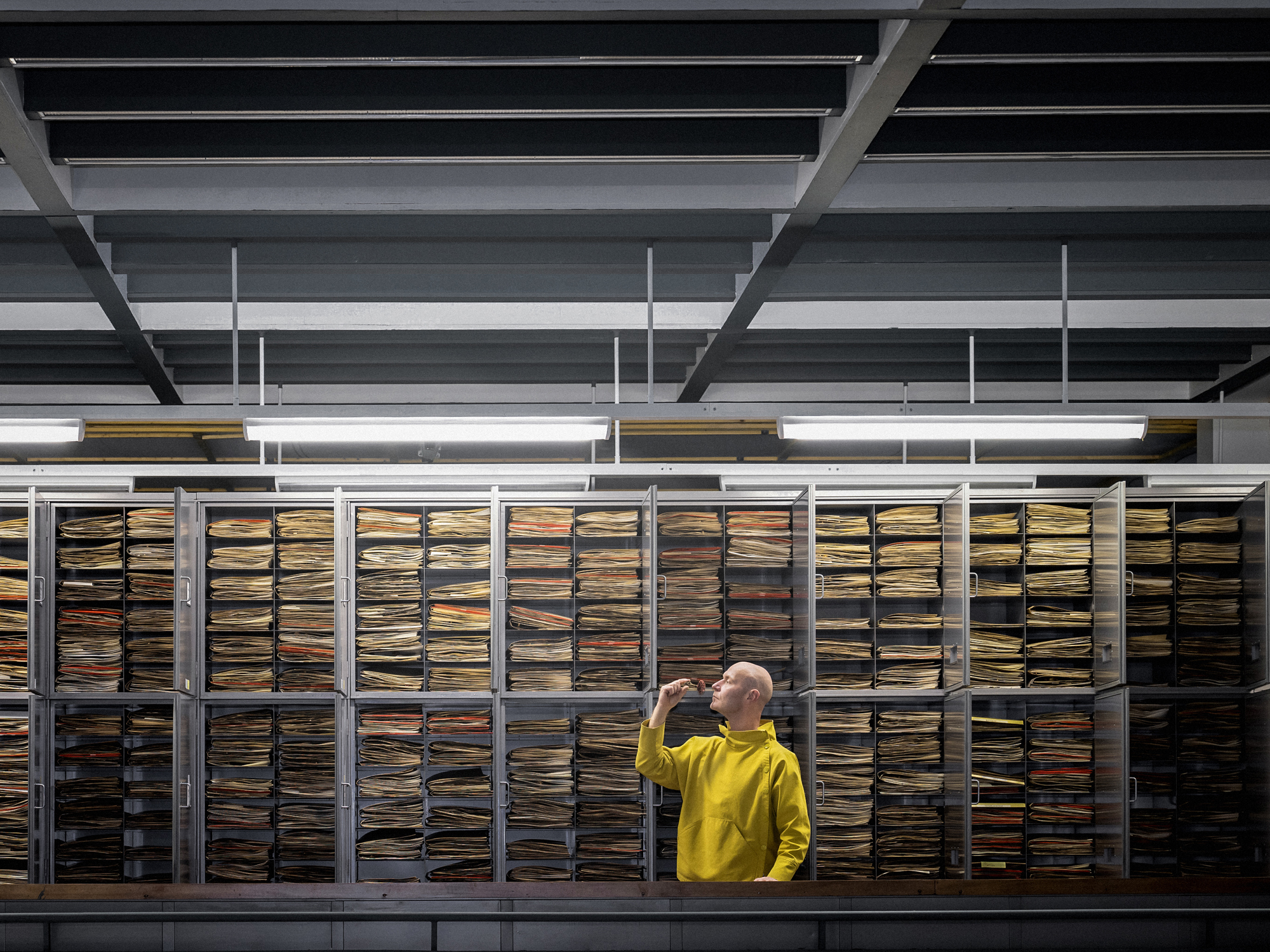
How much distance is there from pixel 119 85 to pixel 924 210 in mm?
2752

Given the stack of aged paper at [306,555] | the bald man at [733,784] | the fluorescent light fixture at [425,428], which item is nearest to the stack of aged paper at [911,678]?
the bald man at [733,784]

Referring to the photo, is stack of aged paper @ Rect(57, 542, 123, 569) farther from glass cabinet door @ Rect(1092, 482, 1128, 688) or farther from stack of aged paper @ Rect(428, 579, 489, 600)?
glass cabinet door @ Rect(1092, 482, 1128, 688)

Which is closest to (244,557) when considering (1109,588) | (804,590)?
(804,590)

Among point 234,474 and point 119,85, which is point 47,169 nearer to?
point 119,85

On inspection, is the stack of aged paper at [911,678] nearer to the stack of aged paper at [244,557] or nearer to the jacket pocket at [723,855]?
the jacket pocket at [723,855]

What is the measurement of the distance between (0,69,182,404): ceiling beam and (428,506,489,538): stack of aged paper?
5.58 ft

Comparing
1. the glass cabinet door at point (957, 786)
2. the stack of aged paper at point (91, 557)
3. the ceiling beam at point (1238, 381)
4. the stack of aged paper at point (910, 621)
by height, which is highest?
the ceiling beam at point (1238, 381)

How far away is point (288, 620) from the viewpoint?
275 inches

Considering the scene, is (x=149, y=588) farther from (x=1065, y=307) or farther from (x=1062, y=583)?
(x=1062, y=583)

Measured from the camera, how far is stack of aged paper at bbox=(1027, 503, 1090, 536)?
7.15 m

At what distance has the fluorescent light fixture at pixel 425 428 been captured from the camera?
5309mm

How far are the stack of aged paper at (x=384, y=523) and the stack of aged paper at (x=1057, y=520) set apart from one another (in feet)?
10.9

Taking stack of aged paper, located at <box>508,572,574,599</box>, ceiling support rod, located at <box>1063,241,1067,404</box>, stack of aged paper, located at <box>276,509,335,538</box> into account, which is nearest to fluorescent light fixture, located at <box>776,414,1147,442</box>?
ceiling support rod, located at <box>1063,241,1067,404</box>

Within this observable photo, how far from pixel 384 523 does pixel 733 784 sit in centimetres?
277
